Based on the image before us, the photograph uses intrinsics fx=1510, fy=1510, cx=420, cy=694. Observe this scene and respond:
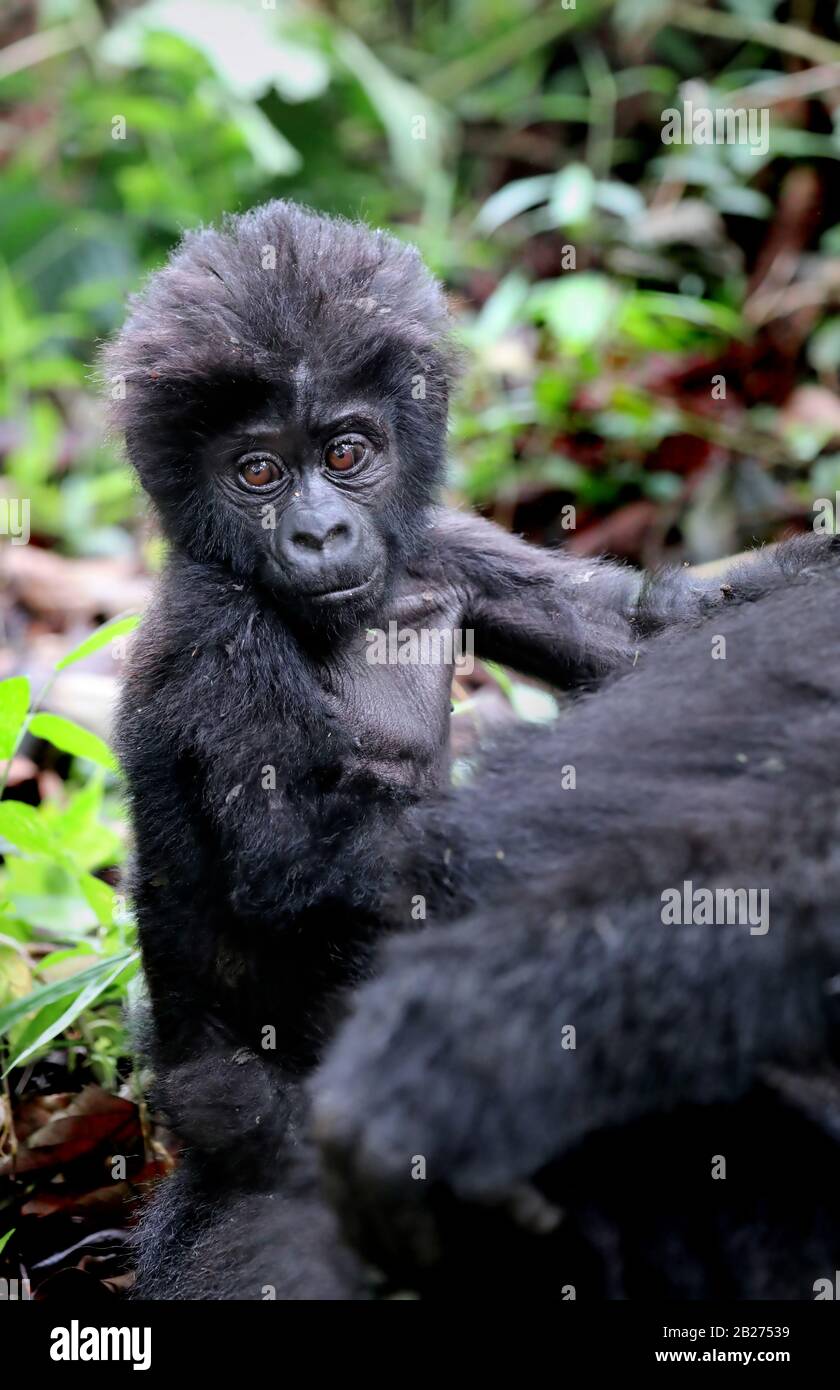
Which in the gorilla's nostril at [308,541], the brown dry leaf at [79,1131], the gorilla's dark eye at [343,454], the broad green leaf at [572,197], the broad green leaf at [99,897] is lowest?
the brown dry leaf at [79,1131]

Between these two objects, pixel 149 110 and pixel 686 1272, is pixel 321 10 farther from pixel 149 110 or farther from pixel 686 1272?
pixel 686 1272

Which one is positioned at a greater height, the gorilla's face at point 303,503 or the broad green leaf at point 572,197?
the broad green leaf at point 572,197

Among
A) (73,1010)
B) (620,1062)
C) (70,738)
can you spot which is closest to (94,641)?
(70,738)

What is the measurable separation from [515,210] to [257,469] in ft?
16.6

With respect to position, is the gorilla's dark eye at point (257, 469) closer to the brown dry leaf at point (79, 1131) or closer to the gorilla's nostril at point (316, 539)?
the gorilla's nostril at point (316, 539)

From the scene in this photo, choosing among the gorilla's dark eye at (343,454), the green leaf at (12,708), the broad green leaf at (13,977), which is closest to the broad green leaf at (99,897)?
the broad green leaf at (13,977)

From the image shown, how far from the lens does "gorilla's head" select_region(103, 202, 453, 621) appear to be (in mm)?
3465

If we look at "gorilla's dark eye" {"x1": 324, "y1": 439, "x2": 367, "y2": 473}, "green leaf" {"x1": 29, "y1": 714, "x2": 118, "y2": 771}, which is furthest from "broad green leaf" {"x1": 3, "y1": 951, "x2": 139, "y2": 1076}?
"gorilla's dark eye" {"x1": 324, "y1": 439, "x2": 367, "y2": 473}

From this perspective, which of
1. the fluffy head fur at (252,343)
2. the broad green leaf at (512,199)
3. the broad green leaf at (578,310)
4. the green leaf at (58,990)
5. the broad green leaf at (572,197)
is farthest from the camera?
the broad green leaf at (512,199)

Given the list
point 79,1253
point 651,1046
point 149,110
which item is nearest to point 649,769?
point 651,1046

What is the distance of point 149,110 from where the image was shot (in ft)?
25.4

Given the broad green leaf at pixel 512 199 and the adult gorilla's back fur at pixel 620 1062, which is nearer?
the adult gorilla's back fur at pixel 620 1062

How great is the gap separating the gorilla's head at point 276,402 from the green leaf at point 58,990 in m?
0.89

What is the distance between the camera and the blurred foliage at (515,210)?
6.52 metres
